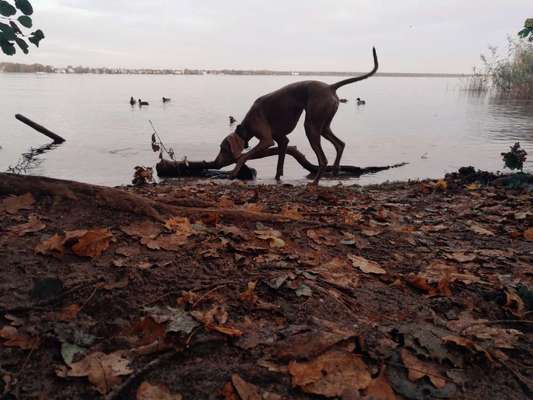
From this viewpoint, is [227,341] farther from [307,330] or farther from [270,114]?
[270,114]

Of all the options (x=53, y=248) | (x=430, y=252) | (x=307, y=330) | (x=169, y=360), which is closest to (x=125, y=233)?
(x=53, y=248)

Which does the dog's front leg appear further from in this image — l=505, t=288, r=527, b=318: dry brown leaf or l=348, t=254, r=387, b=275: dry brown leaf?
l=505, t=288, r=527, b=318: dry brown leaf

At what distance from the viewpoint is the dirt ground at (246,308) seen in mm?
1798

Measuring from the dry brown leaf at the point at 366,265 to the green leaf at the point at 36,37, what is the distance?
3012 mm

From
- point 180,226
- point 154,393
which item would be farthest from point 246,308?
point 180,226

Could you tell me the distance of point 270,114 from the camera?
30.1 ft

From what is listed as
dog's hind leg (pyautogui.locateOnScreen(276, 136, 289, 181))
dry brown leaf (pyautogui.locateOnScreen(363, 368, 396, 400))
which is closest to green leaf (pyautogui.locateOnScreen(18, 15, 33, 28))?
dry brown leaf (pyautogui.locateOnScreen(363, 368, 396, 400))

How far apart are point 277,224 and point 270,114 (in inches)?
229

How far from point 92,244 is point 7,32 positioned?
1.84 m

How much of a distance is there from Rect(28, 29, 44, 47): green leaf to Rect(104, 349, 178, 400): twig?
2.81 metres

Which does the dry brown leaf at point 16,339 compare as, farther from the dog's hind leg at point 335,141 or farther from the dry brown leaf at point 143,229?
the dog's hind leg at point 335,141

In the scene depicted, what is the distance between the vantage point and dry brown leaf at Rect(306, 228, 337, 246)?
3.51m

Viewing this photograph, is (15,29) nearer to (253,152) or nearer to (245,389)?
(245,389)

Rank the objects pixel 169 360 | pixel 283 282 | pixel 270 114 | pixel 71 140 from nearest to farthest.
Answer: pixel 169 360 → pixel 283 282 → pixel 270 114 → pixel 71 140
